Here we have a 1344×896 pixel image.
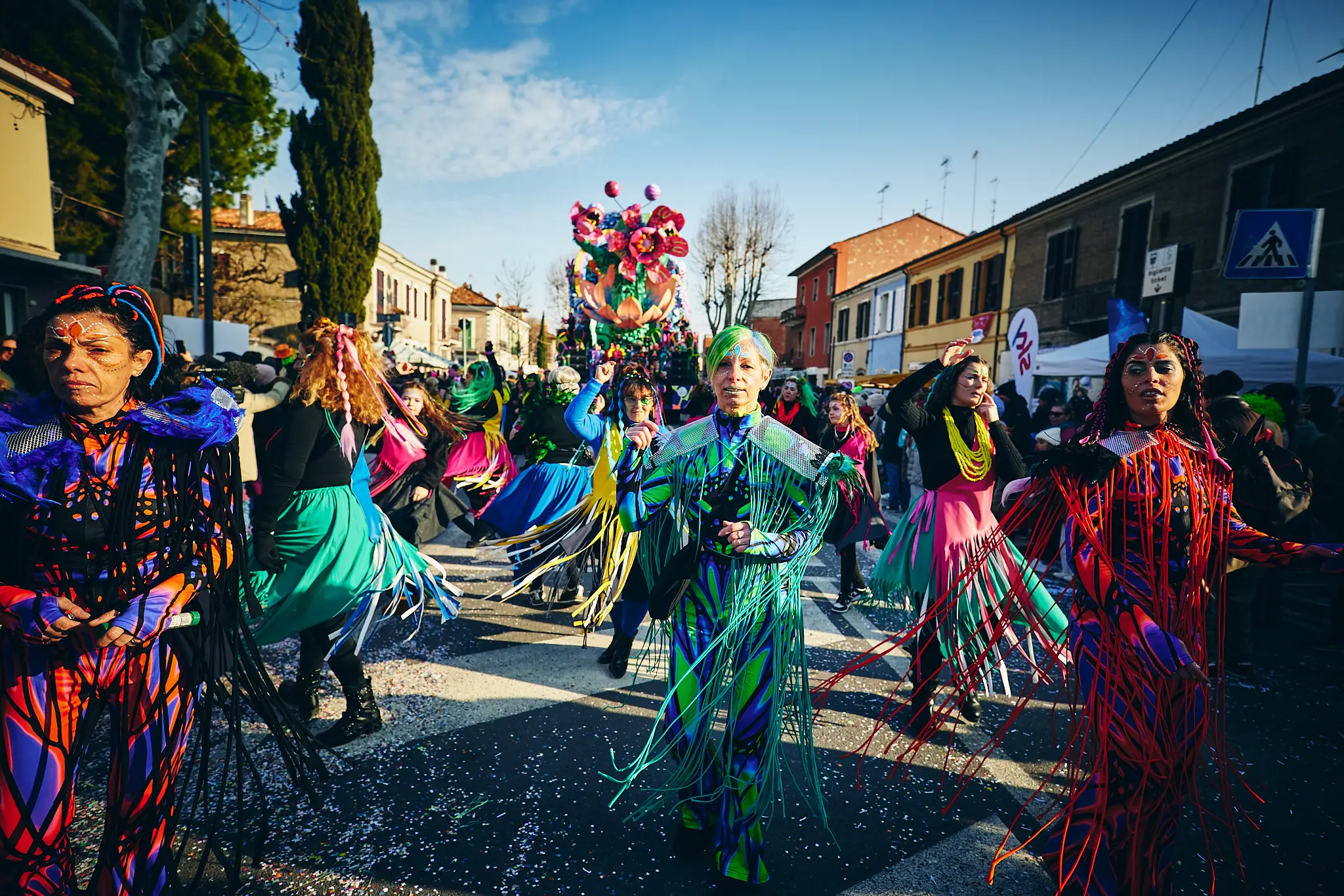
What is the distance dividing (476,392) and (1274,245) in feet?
20.8

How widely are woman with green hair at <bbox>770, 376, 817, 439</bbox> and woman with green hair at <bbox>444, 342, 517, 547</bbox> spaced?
113 inches

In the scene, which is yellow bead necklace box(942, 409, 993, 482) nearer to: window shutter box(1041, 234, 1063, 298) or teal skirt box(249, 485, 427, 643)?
teal skirt box(249, 485, 427, 643)

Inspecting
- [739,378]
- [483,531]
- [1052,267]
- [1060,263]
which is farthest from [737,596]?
[1052,267]

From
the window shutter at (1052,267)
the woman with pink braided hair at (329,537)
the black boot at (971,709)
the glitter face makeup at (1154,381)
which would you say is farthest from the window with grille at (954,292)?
the woman with pink braided hair at (329,537)

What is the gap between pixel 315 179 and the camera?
21.2m

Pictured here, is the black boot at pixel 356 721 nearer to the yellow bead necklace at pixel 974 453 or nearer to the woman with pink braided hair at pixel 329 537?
the woman with pink braided hair at pixel 329 537

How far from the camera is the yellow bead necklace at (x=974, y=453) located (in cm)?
348

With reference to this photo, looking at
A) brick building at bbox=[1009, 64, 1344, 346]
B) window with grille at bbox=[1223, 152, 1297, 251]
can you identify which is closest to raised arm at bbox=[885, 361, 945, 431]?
brick building at bbox=[1009, 64, 1344, 346]

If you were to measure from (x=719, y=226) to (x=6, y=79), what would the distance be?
69.2ft

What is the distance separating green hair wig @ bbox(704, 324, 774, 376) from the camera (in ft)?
7.69

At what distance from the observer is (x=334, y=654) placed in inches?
121

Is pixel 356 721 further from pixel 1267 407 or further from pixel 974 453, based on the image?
pixel 1267 407

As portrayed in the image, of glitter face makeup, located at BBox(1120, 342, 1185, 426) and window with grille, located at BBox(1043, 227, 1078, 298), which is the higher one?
window with grille, located at BBox(1043, 227, 1078, 298)

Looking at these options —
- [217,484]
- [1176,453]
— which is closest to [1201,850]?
[1176,453]
